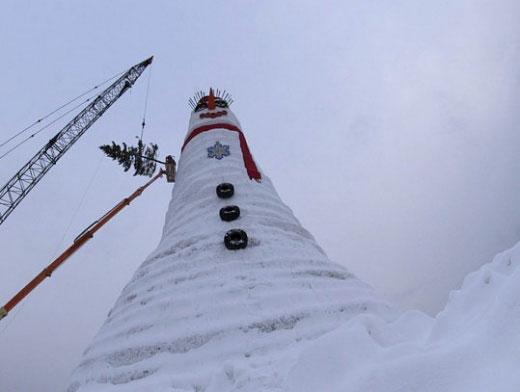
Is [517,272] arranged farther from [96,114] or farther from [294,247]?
[96,114]

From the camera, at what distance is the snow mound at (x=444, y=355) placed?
2551 mm

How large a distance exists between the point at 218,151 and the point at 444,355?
9.26 metres

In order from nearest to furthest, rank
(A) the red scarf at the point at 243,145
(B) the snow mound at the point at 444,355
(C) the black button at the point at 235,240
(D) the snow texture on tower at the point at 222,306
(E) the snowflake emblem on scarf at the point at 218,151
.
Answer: (B) the snow mound at the point at 444,355 → (D) the snow texture on tower at the point at 222,306 → (C) the black button at the point at 235,240 → (A) the red scarf at the point at 243,145 → (E) the snowflake emblem on scarf at the point at 218,151

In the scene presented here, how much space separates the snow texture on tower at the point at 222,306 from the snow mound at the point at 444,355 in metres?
0.98

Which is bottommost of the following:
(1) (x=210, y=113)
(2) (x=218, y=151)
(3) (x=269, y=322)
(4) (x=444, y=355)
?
(4) (x=444, y=355)

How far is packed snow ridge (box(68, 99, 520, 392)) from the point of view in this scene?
2752mm

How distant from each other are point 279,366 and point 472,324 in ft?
6.86

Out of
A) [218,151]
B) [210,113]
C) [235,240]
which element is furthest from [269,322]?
[210,113]

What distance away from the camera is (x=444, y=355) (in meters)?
2.73

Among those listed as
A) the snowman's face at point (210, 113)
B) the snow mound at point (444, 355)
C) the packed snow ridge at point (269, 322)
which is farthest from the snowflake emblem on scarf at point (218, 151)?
the snow mound at point (444, 355)

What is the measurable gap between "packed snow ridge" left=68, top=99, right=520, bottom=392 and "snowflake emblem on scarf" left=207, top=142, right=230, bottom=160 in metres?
0.35

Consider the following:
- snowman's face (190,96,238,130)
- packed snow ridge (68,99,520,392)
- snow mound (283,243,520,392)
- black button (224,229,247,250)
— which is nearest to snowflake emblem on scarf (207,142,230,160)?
packed snow ridge (68,99,520,392)

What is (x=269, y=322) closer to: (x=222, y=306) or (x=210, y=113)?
(x=222, y=306)

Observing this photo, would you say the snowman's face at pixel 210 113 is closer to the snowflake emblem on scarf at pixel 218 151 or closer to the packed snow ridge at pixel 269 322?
the snowflake emblem on scarf at pixel 218 151
